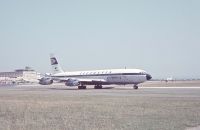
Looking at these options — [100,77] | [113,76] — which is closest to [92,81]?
[100,77]

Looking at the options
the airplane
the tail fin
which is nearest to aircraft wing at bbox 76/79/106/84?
the airplane

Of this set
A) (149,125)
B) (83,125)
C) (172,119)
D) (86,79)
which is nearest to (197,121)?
(172,119)

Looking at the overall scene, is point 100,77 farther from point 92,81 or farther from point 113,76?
point 113,76

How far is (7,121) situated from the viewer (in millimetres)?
17375

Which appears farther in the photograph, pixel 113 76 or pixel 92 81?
pixel 92 81

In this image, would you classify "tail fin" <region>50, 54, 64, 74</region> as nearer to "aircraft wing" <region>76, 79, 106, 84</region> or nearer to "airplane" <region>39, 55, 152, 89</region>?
"airplane" <region>39, 55, 152, 89</region>

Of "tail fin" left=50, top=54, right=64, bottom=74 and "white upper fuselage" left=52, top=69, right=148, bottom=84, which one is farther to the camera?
"tail fin" left=50, top=54, right=64, bottom=74

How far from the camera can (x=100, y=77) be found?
74688 mm

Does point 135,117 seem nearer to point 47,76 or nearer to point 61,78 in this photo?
point 61,78

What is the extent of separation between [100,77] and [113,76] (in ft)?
13.6

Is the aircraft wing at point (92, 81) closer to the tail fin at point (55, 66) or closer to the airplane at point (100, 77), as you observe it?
the airplane at point (100, 77)

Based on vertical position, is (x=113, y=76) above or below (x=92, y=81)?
above

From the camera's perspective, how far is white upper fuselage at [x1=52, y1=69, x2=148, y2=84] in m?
68.2

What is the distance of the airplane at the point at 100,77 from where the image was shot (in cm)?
6825
